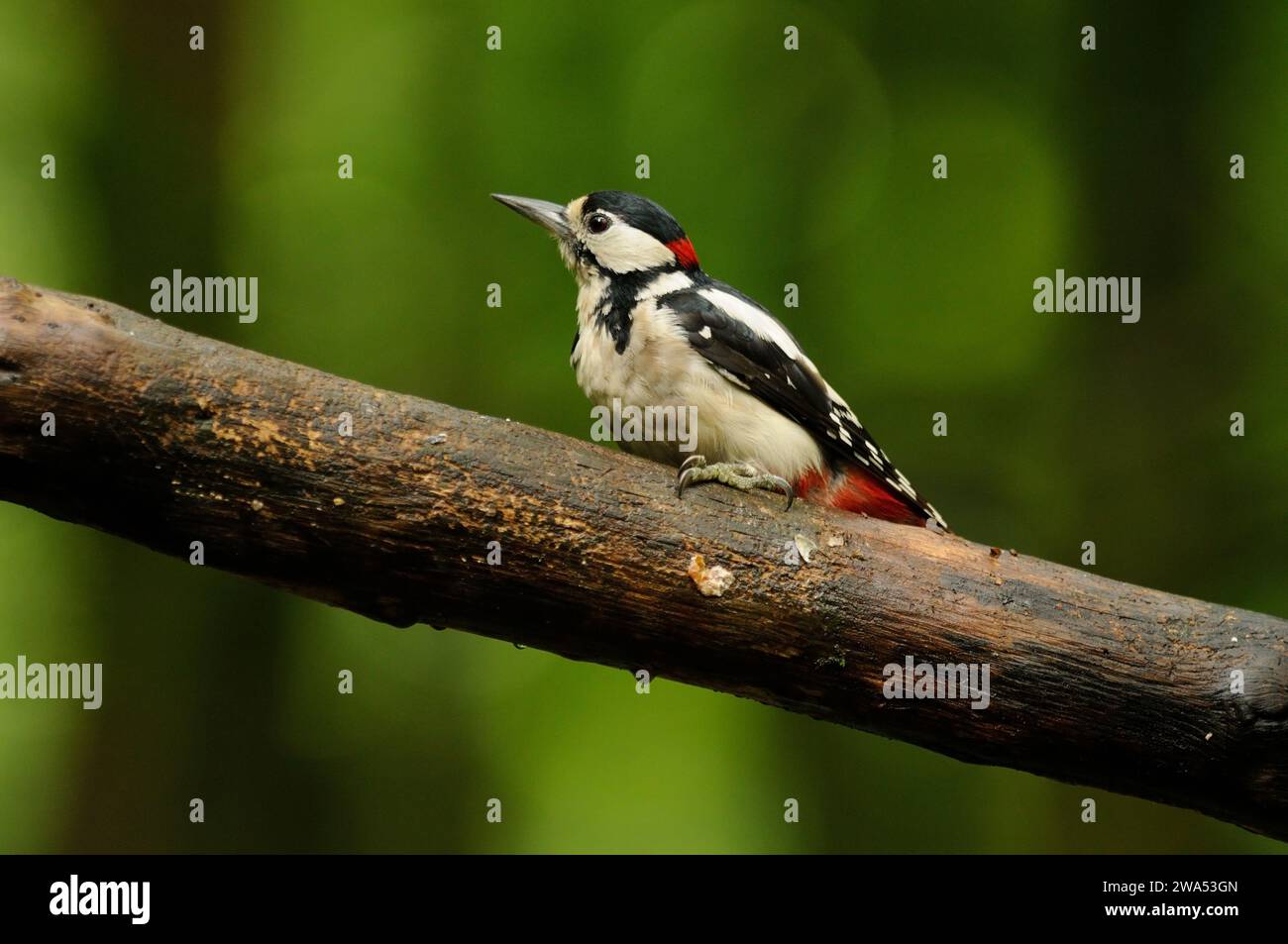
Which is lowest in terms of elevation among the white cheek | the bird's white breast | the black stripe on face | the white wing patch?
the bird's white breast

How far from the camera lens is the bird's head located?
10.5 feet

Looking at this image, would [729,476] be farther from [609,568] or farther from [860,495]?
[860,495]

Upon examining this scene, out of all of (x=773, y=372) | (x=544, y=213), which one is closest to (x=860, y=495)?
(x=773, y=372)

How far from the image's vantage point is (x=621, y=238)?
3.19m

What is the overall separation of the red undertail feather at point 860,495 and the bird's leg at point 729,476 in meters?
0.41

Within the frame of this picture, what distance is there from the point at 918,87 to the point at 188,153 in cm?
377

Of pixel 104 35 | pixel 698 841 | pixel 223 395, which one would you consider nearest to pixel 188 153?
pixel 104 35

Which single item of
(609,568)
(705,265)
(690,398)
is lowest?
(609,568)

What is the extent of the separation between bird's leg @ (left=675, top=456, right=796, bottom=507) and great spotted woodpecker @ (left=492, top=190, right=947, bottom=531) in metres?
0.21

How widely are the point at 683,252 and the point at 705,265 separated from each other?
2293 millimetres

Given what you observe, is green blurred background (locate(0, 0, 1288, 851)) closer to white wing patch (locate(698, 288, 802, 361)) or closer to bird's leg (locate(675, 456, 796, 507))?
white wing patch (locate(698, 288, 802, 361))

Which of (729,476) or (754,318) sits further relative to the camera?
(754,318)

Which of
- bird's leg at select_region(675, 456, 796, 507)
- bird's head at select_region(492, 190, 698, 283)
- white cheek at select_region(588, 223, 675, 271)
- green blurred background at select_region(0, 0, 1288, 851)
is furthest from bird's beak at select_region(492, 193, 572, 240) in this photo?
green blurred background at select_region(0, 0, 1288, 851)

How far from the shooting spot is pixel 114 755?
14.5 feet
